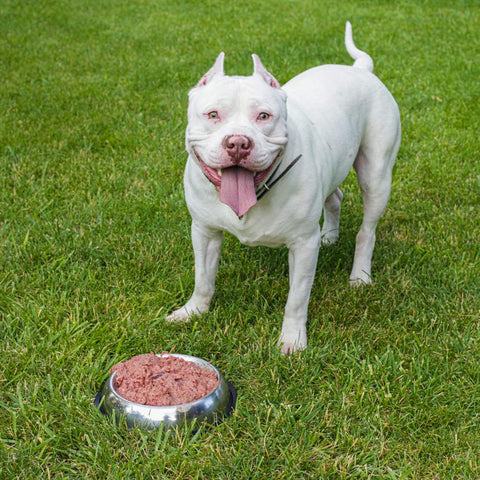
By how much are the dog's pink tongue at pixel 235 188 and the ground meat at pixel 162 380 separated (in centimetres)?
67

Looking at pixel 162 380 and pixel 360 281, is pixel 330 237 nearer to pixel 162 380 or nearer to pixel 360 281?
pixel 360 281

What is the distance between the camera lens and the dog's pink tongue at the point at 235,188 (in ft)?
8.51

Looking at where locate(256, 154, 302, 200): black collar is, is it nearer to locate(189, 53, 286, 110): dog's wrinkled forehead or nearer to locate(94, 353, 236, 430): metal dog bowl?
locate(189, 53, 286, 110): dog's wrinkled forehead

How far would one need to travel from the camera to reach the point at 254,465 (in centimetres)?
243

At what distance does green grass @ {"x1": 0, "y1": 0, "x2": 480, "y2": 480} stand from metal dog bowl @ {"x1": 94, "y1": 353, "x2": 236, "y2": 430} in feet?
0.16

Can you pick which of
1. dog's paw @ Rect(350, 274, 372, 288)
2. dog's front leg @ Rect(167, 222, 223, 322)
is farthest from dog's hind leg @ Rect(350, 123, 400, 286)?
dog's front leg @ Rect(167, 222, 223, 322)

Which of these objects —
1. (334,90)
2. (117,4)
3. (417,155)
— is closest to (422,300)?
(334,90)

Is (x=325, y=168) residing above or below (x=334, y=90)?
below

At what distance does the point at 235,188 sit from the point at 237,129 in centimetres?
24

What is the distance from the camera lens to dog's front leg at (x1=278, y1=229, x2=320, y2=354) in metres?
3.05

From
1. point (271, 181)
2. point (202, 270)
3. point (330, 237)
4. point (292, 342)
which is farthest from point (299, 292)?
point (330, 237)

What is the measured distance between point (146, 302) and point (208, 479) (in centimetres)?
125

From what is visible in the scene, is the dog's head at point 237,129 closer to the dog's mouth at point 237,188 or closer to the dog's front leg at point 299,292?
the dog's mouth at point 237,188

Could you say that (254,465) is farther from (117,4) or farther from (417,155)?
(117,4)
